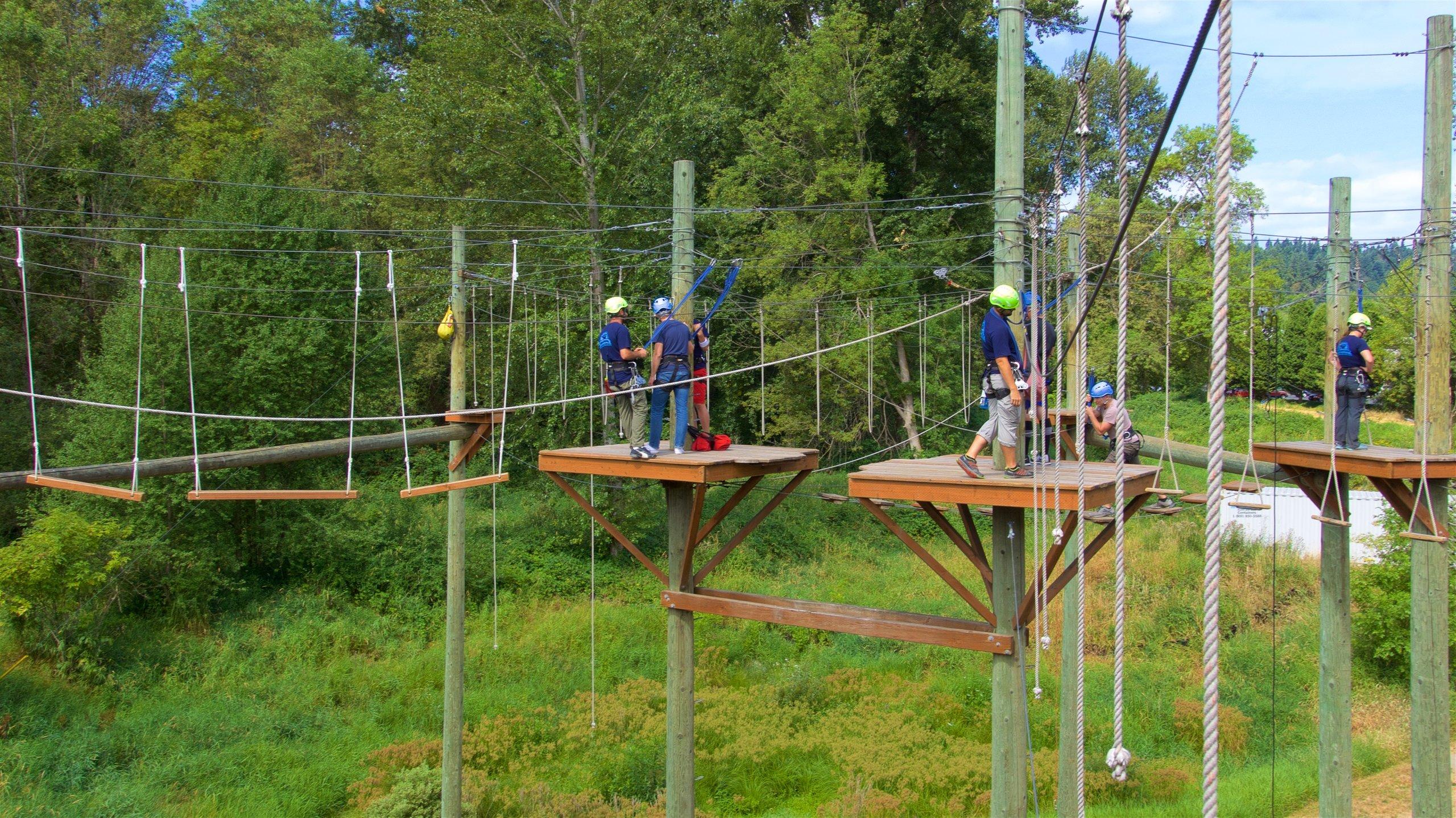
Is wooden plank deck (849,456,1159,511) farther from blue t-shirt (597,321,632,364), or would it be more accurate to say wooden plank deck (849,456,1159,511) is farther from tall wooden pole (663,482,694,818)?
blue t-shirt (597,321,632,364)

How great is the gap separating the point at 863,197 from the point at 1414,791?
14455 millimetres

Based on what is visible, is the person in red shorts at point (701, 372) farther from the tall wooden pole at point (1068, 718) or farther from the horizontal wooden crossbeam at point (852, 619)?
the tall wooden pole at point (1068, 718)

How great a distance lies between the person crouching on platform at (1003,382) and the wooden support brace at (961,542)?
15.2 inches

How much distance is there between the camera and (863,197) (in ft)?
65.0

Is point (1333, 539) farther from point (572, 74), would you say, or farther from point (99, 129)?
point (99, 129)

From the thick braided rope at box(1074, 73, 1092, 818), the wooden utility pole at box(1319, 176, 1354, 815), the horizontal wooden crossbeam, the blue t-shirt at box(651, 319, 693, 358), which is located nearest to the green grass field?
the wooden utility pole at box(1319, 176, 1354, 815)

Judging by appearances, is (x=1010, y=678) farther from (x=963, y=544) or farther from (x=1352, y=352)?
(x=1352, y=352)

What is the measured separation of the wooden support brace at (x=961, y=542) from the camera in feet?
20.7

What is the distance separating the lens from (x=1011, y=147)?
606 cm

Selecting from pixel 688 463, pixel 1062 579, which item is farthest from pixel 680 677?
pixel 1062 579

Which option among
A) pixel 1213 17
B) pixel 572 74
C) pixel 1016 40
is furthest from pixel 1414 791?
pixel 572 74

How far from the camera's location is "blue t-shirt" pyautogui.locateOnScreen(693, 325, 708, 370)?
8336 millimetres

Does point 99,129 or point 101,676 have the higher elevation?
point 99,129

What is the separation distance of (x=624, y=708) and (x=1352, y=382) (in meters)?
9.73
